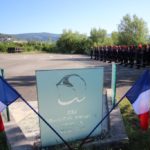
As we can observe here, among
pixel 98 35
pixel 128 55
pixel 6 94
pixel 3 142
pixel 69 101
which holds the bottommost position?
pixel 3 142

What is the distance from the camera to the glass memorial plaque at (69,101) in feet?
16.3

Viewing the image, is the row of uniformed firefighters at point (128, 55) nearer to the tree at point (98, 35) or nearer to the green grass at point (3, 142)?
the green grass at point (3, 142)

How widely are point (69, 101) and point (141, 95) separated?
44.8 inches

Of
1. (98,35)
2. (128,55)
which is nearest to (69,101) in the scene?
(128,55)

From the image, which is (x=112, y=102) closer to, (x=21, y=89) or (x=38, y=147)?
(x=38, y=147)

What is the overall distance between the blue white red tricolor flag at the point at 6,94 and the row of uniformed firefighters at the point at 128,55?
15.5 meters

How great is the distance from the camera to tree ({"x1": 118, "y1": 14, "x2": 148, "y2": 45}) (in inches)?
2026

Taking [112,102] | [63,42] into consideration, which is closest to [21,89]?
[112,102]

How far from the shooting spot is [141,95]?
5363 mm

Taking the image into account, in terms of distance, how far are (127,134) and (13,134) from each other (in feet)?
6.30

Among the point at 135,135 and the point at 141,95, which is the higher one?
the point at 141,95

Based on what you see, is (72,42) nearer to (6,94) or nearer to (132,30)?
(132,30)

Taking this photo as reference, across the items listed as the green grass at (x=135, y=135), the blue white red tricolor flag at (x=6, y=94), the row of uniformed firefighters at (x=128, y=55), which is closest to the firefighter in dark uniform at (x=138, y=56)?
the row of uniformed firefighters at (x=128, y=55)

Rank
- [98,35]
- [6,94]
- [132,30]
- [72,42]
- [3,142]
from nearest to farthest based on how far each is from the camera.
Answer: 1. [6,94]
2. [3,142]
3. [132,30]
4. [98,35]
5. [72,42]
